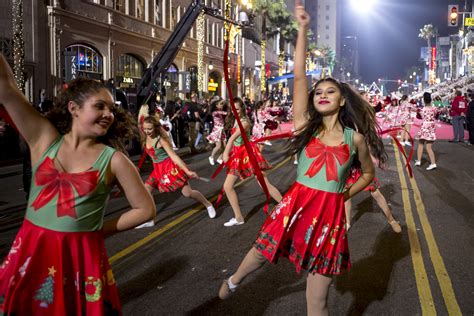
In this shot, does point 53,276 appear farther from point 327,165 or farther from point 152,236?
point 152,236

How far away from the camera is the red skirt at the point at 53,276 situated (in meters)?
2.28

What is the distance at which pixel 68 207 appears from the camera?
2.38 meters

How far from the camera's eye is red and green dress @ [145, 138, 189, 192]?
741 cm

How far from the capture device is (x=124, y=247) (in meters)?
6.14

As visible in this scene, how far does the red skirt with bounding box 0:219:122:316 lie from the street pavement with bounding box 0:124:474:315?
1.98 m

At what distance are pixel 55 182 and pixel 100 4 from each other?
25001 millimetres

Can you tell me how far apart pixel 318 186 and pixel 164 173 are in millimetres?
4371

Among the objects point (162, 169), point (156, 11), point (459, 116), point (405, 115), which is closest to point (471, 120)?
point (459, 116)

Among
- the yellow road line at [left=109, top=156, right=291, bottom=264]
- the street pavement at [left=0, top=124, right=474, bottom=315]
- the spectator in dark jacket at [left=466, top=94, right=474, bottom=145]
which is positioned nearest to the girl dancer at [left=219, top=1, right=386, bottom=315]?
the street pavement at [left=0, top=124, right=474, bottom=315]

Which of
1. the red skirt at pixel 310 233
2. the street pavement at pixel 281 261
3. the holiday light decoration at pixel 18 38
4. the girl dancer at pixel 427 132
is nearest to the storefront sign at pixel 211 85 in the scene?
the holiday light decoration at pixel 18 38

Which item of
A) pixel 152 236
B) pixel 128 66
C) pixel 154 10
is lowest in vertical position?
pixel 152 236

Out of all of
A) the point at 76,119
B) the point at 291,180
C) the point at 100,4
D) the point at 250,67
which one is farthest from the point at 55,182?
the point at 250,67

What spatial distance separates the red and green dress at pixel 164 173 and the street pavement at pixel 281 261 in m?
0.54

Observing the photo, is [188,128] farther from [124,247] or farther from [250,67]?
[250,67]
